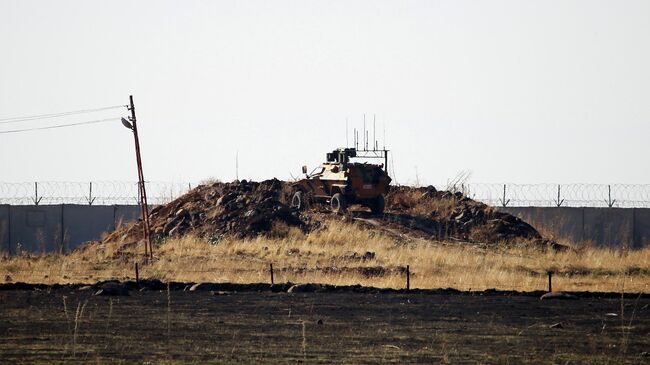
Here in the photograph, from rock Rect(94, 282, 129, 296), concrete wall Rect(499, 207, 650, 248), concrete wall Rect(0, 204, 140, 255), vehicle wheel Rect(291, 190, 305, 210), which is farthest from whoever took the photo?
concrete wall Rect(0, 204, 140, 255)

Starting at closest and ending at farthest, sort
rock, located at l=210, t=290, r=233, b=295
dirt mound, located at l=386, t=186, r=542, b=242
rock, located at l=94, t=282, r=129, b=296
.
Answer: rock, located at l=94, t=282, r=129, b=296
rock, located at l=210, t=290, r=233, b=295
dirt mound, located at l=386, t=186, r=542, b=242

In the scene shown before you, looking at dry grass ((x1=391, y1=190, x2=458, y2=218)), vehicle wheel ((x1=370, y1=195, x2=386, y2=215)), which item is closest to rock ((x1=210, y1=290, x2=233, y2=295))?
vehicle wheel ((x1=370, y1=195, x2=386, y2=215))

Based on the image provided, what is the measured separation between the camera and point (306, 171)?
5034 centimetres

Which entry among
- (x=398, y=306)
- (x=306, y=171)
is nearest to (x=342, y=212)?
(x=306, y=171)

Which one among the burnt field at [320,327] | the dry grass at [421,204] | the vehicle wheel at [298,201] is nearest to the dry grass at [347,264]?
the vehicle wheel at [298,201]

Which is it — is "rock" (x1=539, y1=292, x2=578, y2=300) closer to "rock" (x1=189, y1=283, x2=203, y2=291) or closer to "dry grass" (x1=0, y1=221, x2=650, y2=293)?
"dry grass" (x1=0, y1=221, x2=650, y2=293)

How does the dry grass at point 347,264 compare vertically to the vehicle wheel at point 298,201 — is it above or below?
below

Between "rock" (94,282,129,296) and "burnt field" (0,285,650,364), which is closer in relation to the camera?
"burnt field" (0,285,650,364)

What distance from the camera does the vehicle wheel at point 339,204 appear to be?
161 ft

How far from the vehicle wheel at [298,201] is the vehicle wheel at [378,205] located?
2893 millimetres

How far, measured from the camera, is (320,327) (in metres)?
20.7

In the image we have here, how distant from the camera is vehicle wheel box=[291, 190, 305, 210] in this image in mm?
51319

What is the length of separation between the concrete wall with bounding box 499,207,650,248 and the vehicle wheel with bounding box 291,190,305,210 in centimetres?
1050

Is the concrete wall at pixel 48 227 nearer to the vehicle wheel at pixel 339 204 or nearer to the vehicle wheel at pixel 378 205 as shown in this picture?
the vehicle wheel at pixel 339 204
